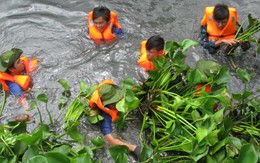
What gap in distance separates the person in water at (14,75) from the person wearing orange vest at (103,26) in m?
0.95

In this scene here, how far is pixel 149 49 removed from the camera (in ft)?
11.6

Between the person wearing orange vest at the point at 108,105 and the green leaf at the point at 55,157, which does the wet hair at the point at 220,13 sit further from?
the green leaf at the point at 55,157

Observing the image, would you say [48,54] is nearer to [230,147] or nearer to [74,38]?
[74,38]

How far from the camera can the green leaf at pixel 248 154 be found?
209 centimetres

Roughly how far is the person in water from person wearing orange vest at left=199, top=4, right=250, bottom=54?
6.75ft

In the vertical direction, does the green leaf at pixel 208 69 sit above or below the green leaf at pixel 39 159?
above

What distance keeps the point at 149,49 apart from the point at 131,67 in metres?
0.74

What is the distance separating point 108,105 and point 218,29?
5.53 feet

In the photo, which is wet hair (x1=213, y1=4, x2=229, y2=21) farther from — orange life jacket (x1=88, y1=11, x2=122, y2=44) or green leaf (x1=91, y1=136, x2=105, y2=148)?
green leaf (x1=91, y1=136, x2=105, y2=148)

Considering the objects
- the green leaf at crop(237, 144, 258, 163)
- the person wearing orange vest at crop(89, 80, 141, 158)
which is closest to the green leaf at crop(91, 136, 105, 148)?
the person wearing orange vest at crop(89, 80, 141, 158)

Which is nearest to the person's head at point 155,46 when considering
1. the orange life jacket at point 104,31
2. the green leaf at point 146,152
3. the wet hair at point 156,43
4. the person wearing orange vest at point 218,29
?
the wet hair at point 156,43

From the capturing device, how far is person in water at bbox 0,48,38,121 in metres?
3.65

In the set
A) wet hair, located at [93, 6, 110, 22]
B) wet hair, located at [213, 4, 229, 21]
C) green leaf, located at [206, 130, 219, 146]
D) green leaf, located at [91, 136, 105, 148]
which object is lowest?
green leaf, located at [91, 136, 105, 148]

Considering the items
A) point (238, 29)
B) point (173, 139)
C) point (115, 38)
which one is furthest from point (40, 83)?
point (238, 29)
